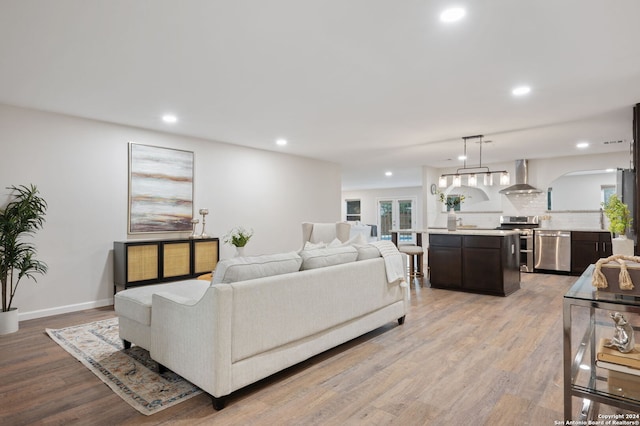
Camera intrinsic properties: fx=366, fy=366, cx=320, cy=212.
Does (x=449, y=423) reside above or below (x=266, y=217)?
below

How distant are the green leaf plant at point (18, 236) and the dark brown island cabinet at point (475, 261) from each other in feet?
17.0

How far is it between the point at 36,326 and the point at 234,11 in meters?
3.85

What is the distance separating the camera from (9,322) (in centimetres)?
369

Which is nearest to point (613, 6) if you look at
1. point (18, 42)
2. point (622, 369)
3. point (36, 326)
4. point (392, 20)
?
point (392, 20)

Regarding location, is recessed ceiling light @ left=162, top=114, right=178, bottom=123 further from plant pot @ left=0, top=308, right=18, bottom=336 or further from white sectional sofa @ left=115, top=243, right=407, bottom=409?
plant pot @ left=0, top=308, right=18, bottom=336

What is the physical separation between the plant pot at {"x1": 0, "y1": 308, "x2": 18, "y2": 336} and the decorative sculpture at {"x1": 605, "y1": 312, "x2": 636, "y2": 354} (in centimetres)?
494

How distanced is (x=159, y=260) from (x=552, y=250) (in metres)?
7.06

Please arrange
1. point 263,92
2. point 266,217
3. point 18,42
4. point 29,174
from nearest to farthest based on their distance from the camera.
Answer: point 18,42, point 263,92, point 29,174, point 266,217

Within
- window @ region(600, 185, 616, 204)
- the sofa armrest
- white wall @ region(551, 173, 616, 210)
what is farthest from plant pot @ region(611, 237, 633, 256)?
the sofa armrest

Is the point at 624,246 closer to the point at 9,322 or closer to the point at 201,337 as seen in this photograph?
the point at 201,337

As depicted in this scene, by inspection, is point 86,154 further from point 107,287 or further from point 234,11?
point 234,11

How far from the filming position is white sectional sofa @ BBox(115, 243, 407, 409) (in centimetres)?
215

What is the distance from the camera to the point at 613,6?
7.20 ft

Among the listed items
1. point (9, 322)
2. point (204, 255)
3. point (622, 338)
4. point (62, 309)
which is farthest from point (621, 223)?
point (9, 322)
